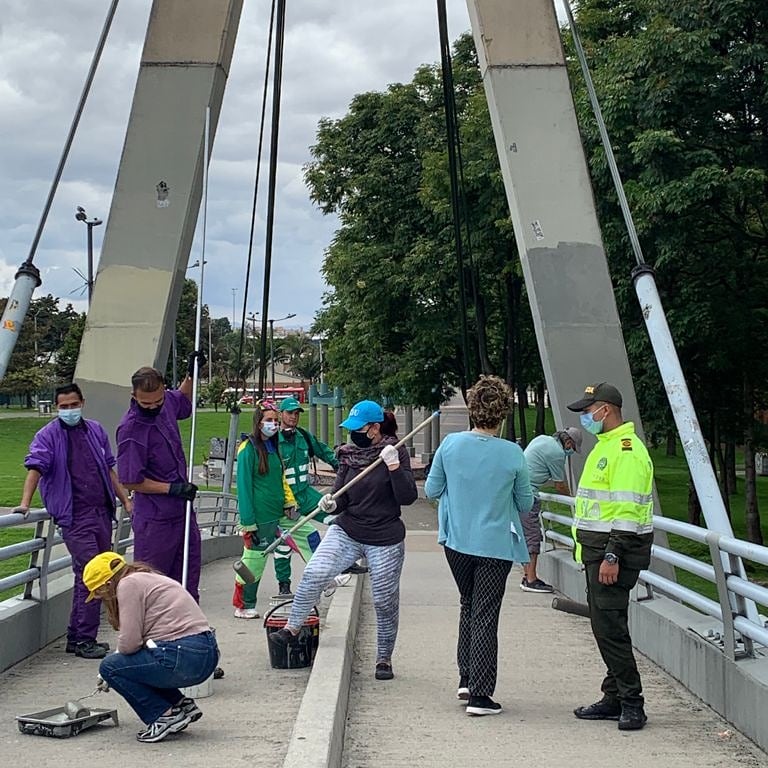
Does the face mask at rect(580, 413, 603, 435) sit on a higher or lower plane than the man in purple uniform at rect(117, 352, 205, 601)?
higher

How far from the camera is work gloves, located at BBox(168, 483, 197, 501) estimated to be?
749cm

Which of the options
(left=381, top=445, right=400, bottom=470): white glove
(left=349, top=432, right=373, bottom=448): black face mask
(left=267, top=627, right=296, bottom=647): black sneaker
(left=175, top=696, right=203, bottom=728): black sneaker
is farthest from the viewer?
(left=267, top=627, right=296, bottom=647): black sneaker

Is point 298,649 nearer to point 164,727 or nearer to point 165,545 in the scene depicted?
point 165,545

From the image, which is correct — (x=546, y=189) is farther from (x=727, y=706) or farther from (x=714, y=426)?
(x=714, y=426)

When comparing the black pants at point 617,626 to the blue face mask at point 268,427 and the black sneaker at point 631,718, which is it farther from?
the blue face mask at point 268,427

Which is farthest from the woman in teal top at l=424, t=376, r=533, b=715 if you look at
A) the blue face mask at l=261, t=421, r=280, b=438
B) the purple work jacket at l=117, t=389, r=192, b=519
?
the blue face mask at l=261, t=421, r=280, b=438

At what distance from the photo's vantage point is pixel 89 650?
765 centimetres

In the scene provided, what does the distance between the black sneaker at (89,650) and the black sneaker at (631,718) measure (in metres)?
3.47

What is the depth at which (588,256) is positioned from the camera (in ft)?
37.1

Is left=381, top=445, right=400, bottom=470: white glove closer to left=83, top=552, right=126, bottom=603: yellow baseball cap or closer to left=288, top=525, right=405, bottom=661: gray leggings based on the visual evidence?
left=288, top=525, right=405, bottom=661: gray leggings

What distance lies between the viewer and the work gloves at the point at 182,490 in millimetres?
7492

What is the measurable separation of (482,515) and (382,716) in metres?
1.25

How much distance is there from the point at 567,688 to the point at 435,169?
746 inches

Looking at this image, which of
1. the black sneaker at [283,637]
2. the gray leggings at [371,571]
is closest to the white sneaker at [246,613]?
the black sneaker at [283,637]
